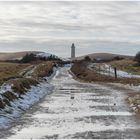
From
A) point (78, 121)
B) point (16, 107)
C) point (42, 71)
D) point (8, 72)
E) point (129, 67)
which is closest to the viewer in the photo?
point (78, 121)

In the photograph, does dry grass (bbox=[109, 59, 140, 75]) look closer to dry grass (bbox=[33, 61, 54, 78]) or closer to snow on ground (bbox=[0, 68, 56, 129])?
dry grass (bbox=[33, 61, 54, 78])

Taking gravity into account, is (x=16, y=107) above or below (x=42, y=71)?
above

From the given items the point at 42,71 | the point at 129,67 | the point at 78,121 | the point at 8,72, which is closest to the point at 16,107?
the point at 78,121

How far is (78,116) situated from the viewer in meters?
18.7

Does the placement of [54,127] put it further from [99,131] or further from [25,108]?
[25,108]

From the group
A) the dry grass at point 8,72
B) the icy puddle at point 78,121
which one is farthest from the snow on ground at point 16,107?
the dry grass at point 8,72

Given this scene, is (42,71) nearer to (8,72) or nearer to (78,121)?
(8,72)

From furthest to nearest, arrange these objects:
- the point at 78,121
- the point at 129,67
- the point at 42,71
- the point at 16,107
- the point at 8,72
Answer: the point at 129,67
the point at 8,72
the point at 42,71
the point at 16,107
the point at 78,121

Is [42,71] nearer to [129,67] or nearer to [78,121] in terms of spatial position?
[129,67]

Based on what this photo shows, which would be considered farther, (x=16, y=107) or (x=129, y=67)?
(x=129, y=67)

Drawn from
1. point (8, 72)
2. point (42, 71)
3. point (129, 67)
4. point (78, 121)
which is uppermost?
point (78, 121)

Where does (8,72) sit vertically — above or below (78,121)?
below

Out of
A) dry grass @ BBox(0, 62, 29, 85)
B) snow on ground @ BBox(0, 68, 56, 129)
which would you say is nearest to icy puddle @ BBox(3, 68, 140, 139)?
snow on ground @ BBox(0, 68, 56, 129)

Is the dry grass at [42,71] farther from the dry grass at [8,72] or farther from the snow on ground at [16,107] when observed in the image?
the snow on ground at [16,107]
